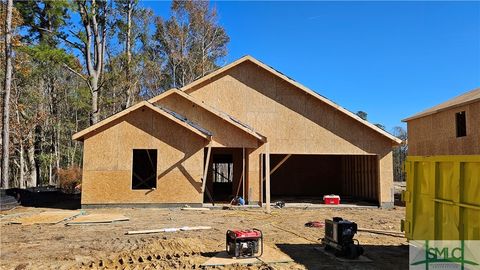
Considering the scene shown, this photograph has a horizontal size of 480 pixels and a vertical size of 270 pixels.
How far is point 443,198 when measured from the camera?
19.1ft

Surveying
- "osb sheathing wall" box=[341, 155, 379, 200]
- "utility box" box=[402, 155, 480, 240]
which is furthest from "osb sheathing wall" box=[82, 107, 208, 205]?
"utility box" box=[402, 155, 480, 240]

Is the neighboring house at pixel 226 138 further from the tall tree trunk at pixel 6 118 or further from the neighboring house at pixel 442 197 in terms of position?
the neighboring house at pixel 442 197

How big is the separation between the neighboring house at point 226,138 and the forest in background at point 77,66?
6.93 meters

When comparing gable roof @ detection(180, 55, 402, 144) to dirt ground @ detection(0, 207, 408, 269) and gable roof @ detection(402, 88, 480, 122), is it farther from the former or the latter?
dirt ground @ detection(0, 207, 408, 269)

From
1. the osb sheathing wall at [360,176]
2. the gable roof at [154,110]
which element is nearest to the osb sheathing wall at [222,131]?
the gable roof at [154,110]

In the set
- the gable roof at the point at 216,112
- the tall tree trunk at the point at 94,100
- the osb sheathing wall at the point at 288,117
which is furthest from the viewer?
the tall tree trunk at the point at 94,100

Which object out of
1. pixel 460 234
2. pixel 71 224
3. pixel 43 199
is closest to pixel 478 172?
pixel 460 234

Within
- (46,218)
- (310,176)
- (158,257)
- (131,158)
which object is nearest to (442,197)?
(158,257)

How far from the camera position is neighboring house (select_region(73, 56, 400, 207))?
52.6 feet

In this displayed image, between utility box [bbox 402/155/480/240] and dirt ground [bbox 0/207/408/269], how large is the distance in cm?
115

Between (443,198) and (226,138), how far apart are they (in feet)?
40.0

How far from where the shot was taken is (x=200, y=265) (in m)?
7.01

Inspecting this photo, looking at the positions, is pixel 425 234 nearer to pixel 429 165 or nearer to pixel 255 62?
pixel 429 165

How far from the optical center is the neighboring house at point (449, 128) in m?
15.7
